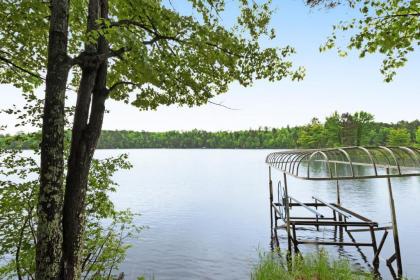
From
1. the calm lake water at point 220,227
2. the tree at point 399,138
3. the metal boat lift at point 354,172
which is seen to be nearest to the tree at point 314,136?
the tree at point 399,138

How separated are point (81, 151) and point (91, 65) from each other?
1902 millimetres

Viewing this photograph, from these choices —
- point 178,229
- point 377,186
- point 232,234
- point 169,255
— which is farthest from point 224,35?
point 377,186

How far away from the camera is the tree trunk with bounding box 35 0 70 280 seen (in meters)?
5.47

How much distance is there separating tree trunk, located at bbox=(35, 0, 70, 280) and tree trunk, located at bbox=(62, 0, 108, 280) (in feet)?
2.12

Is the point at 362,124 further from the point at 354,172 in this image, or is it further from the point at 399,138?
the point at 354,172

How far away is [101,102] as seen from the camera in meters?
7.11

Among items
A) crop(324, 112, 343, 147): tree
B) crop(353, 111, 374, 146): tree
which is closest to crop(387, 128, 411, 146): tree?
crop(353, 111, 374, 146): tree

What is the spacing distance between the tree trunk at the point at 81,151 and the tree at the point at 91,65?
21 millimetres

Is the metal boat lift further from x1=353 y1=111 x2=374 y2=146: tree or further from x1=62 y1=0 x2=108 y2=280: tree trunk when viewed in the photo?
x1=353 y1=111 x2=374 y2=146: tree

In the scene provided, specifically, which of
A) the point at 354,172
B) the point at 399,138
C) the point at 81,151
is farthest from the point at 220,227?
the point at 399,138

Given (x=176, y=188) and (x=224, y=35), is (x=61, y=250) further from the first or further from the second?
(x=176, y=188)

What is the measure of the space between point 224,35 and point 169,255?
41.2ft

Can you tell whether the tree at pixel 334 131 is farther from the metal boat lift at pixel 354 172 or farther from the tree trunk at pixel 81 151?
the tree trunk at pixel 81 151

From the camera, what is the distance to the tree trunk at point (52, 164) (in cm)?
547
